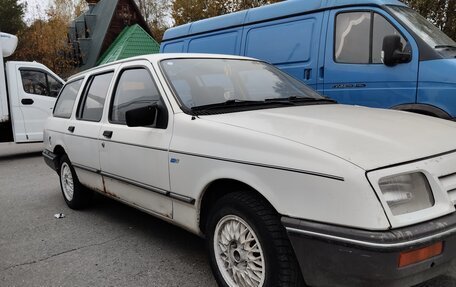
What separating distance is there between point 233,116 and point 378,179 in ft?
4.08

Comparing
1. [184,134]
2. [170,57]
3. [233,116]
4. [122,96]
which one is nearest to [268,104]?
[233,116]

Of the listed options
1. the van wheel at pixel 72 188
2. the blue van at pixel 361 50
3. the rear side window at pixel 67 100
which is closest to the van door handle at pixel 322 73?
the blue van at pixel 361 50

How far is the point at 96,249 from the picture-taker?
403 centimetres

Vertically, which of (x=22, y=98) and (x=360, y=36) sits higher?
(x=360, y=36)

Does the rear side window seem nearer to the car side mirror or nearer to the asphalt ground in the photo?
the asphalt ground

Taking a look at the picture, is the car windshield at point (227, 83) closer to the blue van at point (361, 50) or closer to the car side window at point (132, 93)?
the car side window at point (132, 93)

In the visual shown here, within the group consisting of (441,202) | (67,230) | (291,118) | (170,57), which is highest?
(170,57)

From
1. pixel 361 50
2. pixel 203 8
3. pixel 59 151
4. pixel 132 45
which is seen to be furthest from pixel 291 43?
pixel 203 8

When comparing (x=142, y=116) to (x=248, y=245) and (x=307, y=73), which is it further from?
(x=307, y=73)

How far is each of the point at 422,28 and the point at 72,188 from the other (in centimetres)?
470

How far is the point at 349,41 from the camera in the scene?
18.7 ft

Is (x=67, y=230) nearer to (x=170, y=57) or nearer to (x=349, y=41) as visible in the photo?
(x=170, y=57)

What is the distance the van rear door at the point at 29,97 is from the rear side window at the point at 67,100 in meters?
5.16

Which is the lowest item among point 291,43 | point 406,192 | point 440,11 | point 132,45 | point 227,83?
point 406,192
